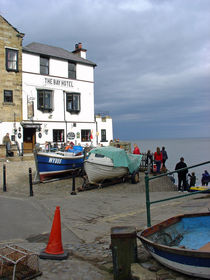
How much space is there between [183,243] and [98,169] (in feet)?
31.2

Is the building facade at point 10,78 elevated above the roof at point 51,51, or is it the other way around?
the roof at point 51,51

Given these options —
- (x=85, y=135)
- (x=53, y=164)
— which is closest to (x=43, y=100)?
(x=85, y=135)

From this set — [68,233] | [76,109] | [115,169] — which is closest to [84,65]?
[76,109]

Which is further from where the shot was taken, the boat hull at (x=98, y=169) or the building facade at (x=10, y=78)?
the building facade at (x=10, y=78)

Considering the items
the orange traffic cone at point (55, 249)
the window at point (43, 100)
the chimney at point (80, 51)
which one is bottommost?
the orange traffic cone at point (55, 249)

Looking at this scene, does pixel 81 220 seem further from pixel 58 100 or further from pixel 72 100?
pixel 72 100

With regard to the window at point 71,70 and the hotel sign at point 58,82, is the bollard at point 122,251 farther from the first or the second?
the window at point 71,70

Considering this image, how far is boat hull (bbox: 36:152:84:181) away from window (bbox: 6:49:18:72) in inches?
523

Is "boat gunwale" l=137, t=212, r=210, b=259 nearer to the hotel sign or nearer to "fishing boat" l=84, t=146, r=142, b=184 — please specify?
"fishing boat" l=84, t=146, r=142, b=184

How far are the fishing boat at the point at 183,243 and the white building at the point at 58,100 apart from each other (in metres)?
23.7

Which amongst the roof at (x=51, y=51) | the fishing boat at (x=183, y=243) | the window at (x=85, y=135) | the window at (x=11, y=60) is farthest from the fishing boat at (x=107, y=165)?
the roof at (x=51, y=51)

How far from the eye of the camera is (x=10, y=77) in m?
27.0

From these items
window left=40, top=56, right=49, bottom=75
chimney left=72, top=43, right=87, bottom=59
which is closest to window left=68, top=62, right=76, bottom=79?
window left=40, top=56, right=49, bottom=75

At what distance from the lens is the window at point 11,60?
2697cm
